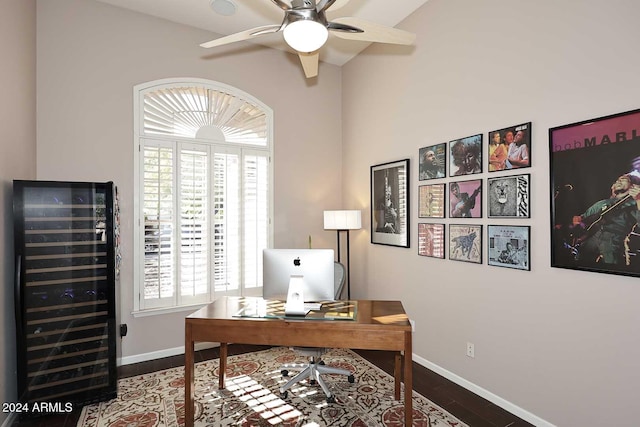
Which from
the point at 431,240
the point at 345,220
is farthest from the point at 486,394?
the point at 345,220

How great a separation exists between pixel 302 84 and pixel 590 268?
12.0 ft

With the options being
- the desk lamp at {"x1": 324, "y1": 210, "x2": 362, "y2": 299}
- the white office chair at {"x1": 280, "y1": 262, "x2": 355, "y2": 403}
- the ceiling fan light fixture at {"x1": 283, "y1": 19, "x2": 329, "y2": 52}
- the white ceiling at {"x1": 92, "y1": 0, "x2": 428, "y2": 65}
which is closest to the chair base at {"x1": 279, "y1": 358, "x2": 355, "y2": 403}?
the white office chair at {"x1": 280, "y1": 262, "x2": 355, "y2": 403}

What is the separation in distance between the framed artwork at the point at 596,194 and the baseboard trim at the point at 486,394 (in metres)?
1.11

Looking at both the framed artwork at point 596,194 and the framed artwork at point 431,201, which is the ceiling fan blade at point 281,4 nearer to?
the framed artwork at point 596,194

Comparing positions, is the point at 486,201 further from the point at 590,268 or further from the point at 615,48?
the point at 615,48

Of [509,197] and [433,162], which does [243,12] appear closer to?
[433,162]

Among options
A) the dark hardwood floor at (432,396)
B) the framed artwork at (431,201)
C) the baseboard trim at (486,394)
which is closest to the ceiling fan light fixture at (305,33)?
the framed artwork at (431,201)

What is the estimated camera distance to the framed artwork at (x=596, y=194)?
1844 millimetres

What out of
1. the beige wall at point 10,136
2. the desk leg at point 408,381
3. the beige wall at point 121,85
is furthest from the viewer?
the beige wall at point 121,85

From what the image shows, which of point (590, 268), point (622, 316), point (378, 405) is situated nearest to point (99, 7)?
point (378, 405)

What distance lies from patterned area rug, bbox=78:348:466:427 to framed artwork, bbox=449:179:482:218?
5.15 feet

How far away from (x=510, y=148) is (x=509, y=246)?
0.74 meters

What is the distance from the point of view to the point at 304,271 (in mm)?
2375

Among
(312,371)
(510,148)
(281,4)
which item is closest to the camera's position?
(281,4)
